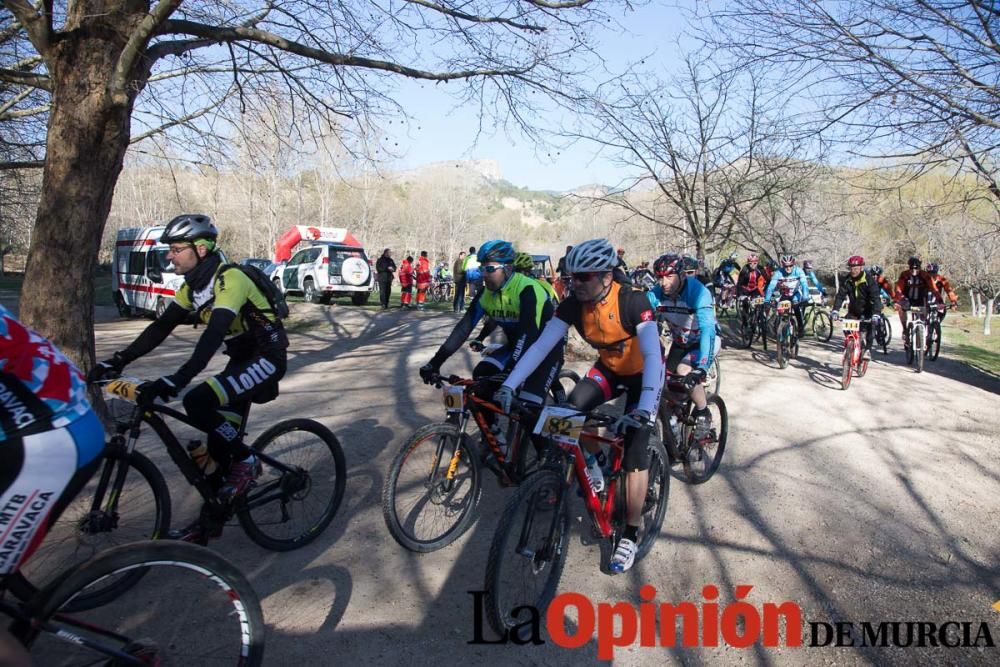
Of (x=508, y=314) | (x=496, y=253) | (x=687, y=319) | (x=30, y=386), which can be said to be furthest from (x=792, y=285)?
(x=30, y=386)

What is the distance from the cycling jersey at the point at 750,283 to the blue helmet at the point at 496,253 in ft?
38.6

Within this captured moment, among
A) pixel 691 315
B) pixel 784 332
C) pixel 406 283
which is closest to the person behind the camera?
pixel 691 315

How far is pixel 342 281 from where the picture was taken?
23.0m

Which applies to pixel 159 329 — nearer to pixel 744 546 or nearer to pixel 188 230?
pixel 188 230

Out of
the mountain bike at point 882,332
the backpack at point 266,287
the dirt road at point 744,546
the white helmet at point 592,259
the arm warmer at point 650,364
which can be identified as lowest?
the dirt road at point 744,546

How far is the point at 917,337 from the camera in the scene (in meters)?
12.3

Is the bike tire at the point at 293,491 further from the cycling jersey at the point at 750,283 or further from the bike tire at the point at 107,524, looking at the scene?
the cycling jersey at the point at 750,283

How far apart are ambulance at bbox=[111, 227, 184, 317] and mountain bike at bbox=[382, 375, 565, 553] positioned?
15181 mm

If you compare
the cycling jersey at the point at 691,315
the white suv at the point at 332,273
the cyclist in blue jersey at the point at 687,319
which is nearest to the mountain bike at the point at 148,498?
the cyclist in blue jersey at the point at 687,319

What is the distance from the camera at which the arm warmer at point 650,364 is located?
12.8 feet

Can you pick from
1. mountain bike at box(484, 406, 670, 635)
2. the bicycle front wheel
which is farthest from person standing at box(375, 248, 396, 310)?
the bicycle front wheel

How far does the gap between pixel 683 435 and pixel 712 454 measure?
0.56 metres

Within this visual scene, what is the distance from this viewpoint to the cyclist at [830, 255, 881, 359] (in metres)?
11.3

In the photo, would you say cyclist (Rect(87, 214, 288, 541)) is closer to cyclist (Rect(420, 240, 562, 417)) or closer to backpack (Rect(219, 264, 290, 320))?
backpack (Rect(219, 264, 290, 320))
